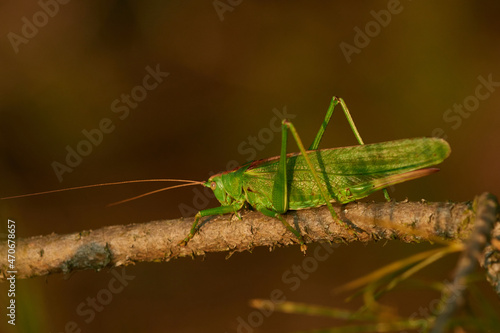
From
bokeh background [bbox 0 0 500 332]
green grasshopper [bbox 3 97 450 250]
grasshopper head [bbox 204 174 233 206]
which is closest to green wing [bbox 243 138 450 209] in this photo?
green grasshopper [bbox 3 97 450 250]

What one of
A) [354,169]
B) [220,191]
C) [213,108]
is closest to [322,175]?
[354,169]

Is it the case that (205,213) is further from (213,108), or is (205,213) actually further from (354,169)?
(213,108)

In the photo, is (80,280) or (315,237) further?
(80,280)

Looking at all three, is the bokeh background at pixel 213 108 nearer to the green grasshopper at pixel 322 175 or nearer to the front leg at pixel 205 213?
the green grasshopper at pixel 322 175

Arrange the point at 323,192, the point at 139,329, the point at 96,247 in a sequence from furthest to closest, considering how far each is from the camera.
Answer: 1. the point at 139,329
2. the point at 323,192
3. the point at 96,247

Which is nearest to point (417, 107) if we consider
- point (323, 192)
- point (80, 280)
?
point (323, 192)

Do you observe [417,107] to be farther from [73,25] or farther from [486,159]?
[73,25]
